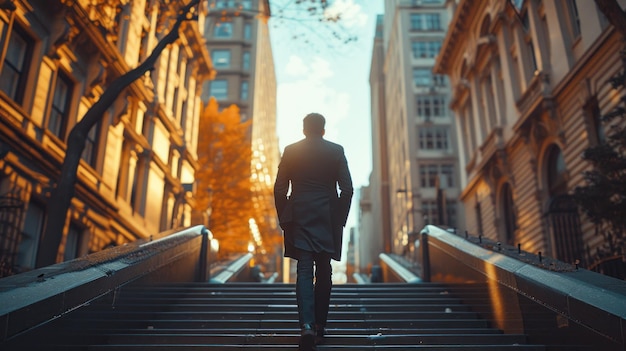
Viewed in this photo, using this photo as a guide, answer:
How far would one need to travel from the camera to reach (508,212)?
27.5 metres

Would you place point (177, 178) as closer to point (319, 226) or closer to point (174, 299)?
point (174, 299)

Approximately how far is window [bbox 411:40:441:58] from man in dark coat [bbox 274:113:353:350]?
54.5 metres

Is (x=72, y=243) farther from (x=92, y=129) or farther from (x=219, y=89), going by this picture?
(x=219, y=89)

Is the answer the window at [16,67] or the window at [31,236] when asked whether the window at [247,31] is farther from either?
the window at [31,236]

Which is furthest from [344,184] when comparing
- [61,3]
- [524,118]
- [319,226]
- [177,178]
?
[177,178]

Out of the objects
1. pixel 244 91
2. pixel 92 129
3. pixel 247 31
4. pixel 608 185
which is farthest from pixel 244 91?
pixel 608 185

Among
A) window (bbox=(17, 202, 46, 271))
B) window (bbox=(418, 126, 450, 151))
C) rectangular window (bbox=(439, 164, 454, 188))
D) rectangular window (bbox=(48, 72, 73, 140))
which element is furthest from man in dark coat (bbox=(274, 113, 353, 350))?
window (bbox=(418, 126, 450, 151))

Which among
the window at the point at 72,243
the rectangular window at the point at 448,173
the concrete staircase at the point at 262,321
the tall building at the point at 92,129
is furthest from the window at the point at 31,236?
the rectangular window at the point at 448,173

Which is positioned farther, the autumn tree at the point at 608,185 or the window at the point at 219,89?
the window at the point at 219,89

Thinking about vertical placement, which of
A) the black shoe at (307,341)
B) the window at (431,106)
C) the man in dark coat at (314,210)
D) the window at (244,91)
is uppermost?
the window at (244,91)

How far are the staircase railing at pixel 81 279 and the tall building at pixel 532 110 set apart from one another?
348 inches

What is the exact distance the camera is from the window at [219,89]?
59537mm

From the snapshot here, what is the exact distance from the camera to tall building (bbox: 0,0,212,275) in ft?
44.7

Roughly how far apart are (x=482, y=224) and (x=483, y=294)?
25.6m
